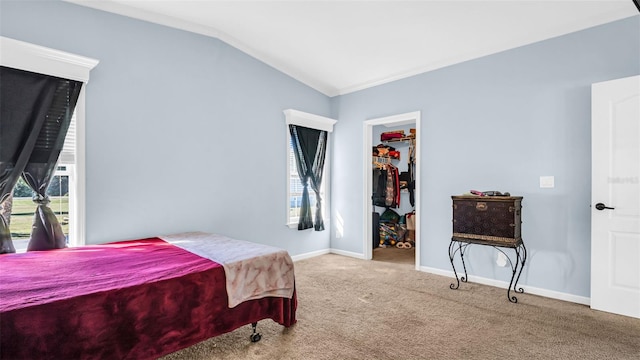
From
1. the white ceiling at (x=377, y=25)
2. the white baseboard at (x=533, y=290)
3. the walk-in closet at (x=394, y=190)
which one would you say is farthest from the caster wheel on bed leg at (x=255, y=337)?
the walk-in closet at (x=394, y=190)

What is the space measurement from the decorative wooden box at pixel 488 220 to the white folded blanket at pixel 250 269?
1.97 m

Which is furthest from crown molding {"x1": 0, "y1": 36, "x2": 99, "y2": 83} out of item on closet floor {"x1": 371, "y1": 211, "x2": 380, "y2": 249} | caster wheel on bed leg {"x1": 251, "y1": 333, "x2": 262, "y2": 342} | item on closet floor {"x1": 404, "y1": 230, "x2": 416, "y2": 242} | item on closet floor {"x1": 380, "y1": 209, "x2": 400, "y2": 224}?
item on closet floor {"x1": 404, "y1": 230, "x2": 416, "y2": 242}

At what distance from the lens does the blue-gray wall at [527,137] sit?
306 cm

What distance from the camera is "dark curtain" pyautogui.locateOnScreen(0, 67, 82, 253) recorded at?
8.25 ft

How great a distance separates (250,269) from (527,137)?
309cm

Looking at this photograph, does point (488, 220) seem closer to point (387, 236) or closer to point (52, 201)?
point (387, 236)

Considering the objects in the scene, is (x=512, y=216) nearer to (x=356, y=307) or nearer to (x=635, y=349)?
(x=635, y=349)

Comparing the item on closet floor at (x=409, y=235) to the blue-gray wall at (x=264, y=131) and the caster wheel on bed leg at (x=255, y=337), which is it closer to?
the blue-gray wall at (x=264, y=131)

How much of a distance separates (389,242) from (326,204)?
1549 millimetres

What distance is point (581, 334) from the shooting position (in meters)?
2.43

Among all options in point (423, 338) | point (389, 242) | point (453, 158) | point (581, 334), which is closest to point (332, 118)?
point (453, 158)

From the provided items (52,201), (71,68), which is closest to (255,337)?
(52,201)

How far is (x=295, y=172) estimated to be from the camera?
15.7ft

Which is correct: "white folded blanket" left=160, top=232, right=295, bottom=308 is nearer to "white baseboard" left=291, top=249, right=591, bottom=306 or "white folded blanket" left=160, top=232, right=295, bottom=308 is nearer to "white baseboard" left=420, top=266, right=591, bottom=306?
"white baseboard" left=291, top=249, right=591, bottom=306
